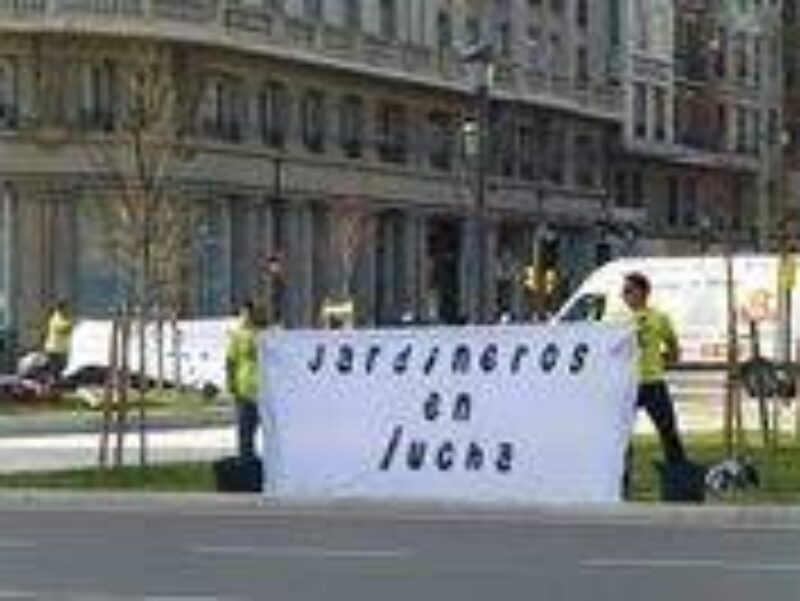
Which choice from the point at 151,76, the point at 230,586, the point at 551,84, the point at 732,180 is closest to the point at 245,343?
the point at 230,586

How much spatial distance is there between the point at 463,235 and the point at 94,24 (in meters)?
24.0

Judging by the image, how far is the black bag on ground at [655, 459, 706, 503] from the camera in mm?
24422

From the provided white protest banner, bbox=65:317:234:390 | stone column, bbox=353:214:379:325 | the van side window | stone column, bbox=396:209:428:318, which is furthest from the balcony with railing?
the van side window

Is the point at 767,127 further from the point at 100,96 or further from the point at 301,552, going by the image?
the point at 301,552

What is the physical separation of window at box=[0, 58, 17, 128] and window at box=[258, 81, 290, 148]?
8.77 m

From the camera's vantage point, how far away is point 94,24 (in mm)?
73312

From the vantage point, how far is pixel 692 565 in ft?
60.1

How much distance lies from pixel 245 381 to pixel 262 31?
173 feet

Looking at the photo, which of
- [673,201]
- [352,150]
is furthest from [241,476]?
[673,201]

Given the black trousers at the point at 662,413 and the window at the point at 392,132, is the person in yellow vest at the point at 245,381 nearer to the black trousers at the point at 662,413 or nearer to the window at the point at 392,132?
the black trousers at the point at 662,413

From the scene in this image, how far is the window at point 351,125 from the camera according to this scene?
8438cm

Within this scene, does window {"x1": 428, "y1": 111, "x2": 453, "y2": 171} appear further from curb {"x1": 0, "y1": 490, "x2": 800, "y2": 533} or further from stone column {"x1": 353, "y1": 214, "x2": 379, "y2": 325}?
curb {"x1": 0, "y1": 490, "x2": 800, "y2": 533}

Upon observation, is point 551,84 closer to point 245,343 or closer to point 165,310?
point 165,310

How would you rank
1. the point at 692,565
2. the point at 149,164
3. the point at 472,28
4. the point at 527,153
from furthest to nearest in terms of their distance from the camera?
1. the point at 527,153
2. the point at 472,28
3. the point at 149,164
4. the point at 692,565
